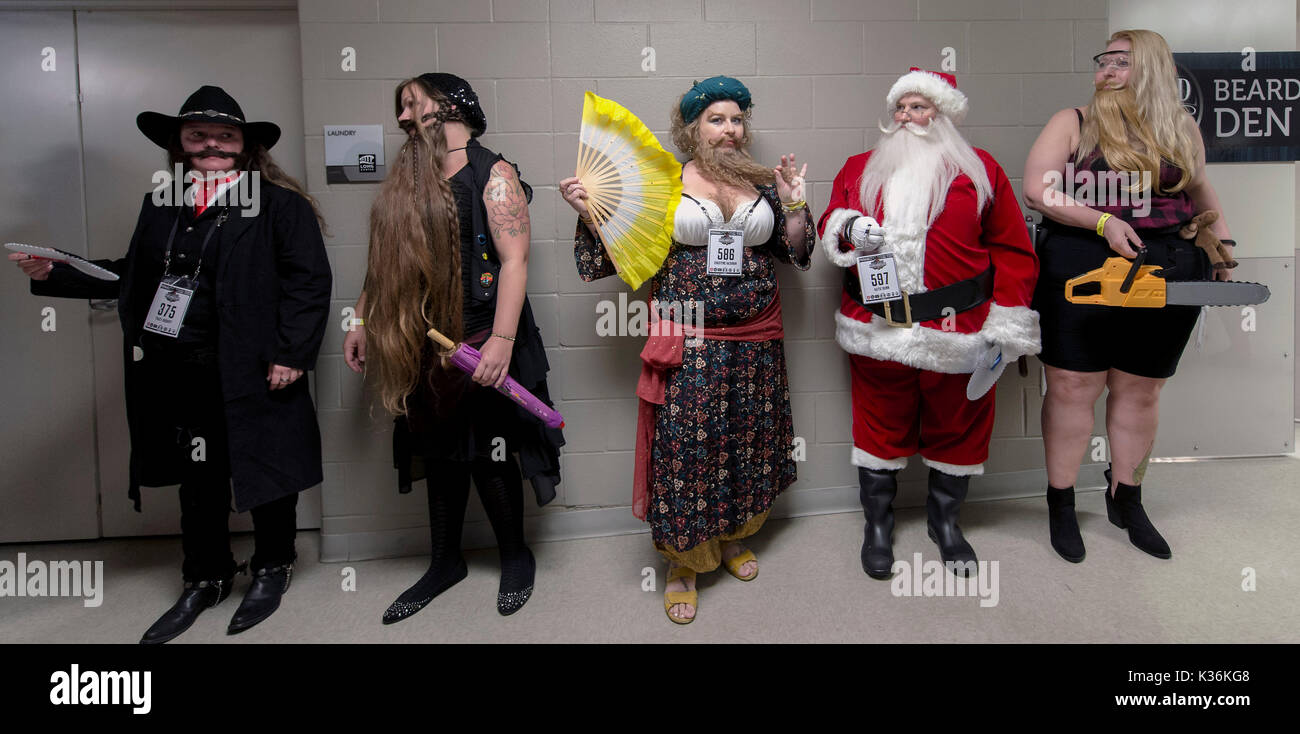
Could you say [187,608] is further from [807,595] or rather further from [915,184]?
[915,184]

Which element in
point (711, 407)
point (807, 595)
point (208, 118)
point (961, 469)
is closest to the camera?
point (208, 118)

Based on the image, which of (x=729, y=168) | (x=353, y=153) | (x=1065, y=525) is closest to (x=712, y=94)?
(x=729, y=168)

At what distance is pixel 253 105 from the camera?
242 centimetres

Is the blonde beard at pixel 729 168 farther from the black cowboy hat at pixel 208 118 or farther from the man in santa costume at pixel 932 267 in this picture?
the black cowboy hat at pixel 208 118

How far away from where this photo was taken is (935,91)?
1.92 m

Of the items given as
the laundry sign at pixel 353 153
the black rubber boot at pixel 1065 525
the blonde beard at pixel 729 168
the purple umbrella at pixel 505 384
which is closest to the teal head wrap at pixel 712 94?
the blonde beard at pixel 729 168

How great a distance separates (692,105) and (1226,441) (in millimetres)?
3062

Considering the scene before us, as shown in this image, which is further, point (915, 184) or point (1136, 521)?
point (1136, 521)

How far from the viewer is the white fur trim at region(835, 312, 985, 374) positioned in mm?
1900

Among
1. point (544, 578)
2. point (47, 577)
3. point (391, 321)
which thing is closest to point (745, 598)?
point (544, 578)

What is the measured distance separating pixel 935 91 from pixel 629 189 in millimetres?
975

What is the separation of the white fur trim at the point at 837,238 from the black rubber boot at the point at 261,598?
6.53 feet

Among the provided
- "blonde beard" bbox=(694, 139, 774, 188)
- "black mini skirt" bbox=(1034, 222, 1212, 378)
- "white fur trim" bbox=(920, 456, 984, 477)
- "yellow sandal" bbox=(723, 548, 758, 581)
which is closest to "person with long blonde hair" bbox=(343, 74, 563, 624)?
"blonde beard" bbox=(694, 139, 774, 188)

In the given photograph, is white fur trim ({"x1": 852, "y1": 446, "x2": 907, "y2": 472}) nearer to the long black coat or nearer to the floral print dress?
the floral print dress
